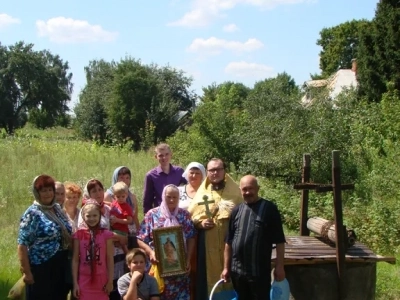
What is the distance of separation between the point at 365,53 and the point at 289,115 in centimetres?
1065

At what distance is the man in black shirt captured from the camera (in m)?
5.40

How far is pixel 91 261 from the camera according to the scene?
5629 millimetres

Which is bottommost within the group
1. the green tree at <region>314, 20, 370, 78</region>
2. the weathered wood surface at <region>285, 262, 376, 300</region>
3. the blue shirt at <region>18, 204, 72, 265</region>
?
the weathered wood surface at <region>285, 262, 376, 300</region>

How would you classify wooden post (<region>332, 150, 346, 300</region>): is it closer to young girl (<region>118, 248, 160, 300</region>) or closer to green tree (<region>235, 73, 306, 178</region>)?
young girl (<region>118, 248, 160, 300</region>)

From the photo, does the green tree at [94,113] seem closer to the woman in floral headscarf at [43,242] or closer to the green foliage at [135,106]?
the green foliage at [135,106]

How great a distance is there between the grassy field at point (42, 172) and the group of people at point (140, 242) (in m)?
2.09

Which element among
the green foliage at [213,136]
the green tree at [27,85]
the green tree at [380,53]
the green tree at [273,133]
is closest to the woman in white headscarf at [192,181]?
the green tree at [273,133]

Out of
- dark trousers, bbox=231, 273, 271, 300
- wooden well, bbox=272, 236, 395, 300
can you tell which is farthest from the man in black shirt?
wooden well, bbox=272, 236, 395, 300

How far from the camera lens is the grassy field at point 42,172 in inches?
339

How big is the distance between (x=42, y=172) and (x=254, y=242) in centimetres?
1232

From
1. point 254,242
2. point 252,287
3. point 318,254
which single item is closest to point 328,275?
point 318,254

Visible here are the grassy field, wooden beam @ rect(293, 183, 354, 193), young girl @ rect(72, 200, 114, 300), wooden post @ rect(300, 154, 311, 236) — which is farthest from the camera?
the grassy field

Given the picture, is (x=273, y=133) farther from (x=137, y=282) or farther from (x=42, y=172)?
(x=137, y=282)

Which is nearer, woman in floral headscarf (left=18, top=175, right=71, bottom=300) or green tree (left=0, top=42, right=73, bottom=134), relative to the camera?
woman in floral headscarf (left=18, top=175, right=71, bottom=300)
